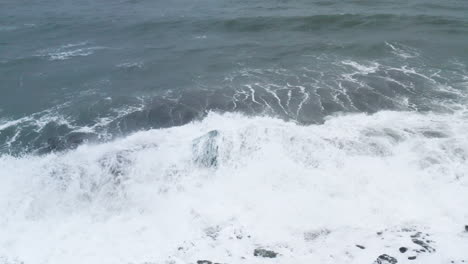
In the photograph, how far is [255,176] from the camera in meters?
36.3

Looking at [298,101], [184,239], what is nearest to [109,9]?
[298,101]

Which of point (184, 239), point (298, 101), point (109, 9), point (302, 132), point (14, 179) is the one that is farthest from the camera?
point (109, 9)

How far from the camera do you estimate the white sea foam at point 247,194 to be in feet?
97.1

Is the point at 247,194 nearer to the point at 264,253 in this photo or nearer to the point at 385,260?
the point at 264,253

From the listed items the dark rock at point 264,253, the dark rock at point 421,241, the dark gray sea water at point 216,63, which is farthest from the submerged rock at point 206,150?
the dark rock at point 421,241

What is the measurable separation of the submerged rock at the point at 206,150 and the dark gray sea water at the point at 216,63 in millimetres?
6217

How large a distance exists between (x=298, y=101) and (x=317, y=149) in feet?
34.2

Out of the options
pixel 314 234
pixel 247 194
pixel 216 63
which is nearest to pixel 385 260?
pixel 314 234

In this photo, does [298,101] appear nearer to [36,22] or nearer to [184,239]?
[184,239]

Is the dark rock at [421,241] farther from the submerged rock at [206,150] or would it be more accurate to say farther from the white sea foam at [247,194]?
the submerged rock at [206,150]

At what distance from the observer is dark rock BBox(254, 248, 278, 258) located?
→ 28.5 m

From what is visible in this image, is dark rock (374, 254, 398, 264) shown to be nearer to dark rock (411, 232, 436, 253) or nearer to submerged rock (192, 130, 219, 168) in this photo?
dark rock (411, 232, 436, 253)

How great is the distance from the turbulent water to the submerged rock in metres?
0.13

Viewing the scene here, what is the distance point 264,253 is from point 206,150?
43.5 feet
